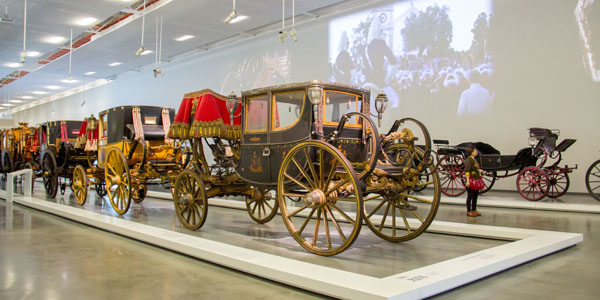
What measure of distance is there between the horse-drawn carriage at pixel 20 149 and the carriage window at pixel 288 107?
892cm

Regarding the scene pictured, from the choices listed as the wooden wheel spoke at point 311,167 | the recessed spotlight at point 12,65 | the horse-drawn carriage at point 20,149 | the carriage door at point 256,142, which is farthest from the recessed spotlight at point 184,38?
the wooden wheel spoke at point 311,167

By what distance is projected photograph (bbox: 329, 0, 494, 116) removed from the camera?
11.4 m

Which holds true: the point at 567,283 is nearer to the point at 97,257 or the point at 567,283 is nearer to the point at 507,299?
the point at 507,299

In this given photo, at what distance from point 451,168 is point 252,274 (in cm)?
767

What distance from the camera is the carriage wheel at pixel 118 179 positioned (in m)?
7.17

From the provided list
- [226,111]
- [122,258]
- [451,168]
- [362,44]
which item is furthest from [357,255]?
[362,44]

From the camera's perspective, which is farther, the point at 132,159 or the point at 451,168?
the point at 451,168

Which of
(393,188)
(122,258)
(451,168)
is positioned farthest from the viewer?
(451,168)

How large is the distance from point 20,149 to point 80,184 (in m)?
5.05

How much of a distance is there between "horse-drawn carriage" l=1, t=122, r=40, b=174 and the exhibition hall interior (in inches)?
2.8

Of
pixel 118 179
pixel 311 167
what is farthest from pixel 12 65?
pixel 311 167

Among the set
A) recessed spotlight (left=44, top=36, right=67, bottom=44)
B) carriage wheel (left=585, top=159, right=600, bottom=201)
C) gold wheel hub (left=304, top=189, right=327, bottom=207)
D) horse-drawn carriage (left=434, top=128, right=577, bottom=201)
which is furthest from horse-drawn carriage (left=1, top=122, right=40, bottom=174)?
carriage wheel (left=585, top=159, right=600, bottom=201)

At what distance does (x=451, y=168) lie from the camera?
10422 millimetres

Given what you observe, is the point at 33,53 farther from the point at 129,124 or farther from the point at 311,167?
the point at 311,167
